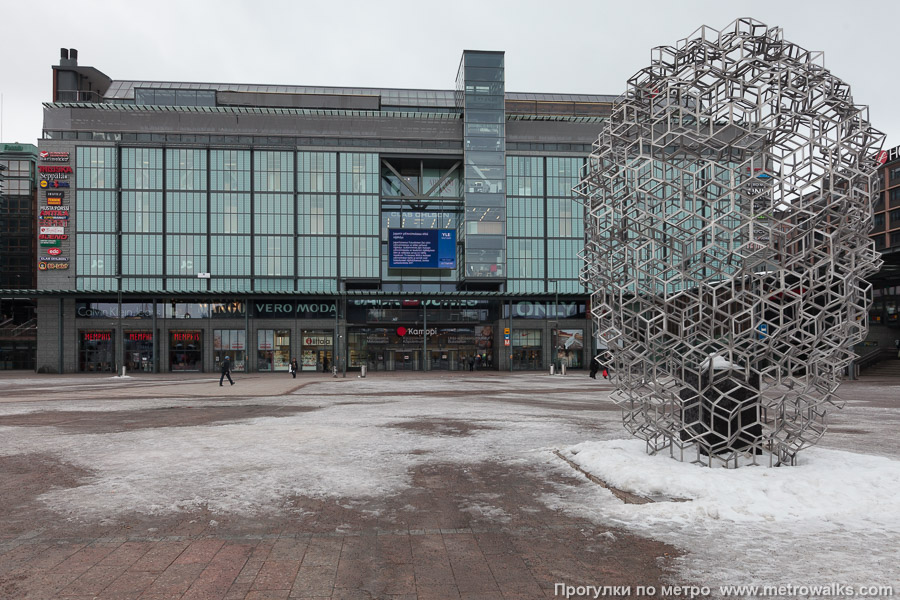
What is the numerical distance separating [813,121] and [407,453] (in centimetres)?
875

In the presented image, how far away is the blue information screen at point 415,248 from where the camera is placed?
67000mm

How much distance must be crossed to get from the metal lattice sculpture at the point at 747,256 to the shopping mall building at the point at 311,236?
179 ft

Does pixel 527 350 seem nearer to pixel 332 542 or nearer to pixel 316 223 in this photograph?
pixel 316 223

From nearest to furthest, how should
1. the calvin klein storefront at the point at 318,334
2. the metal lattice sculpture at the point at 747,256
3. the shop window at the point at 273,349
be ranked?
the metal lattice sculpture at the point at 747,256 < the calvin klein storefront at the point at 318,334 < the shop window at the point at 273,349

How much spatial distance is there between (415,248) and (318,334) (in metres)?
14.1

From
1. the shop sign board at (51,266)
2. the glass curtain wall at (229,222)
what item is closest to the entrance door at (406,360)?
the glass curtain wall at (229,222)

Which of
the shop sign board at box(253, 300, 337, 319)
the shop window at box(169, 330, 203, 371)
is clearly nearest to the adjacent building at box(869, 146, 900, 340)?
the shop sign board at box(253, 300, 337, 319)

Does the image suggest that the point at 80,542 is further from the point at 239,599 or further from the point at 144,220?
the point at 144,220

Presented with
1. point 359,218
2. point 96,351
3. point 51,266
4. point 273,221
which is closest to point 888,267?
point 359,218

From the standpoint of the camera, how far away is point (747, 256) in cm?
817

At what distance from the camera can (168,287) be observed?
Result: 212 ft

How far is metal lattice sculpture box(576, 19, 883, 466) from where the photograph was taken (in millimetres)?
8383

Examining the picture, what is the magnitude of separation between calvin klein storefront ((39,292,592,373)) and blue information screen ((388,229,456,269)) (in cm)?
406

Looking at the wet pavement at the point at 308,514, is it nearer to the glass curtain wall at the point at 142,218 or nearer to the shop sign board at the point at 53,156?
the glass curtain wall at the point at 142,218
